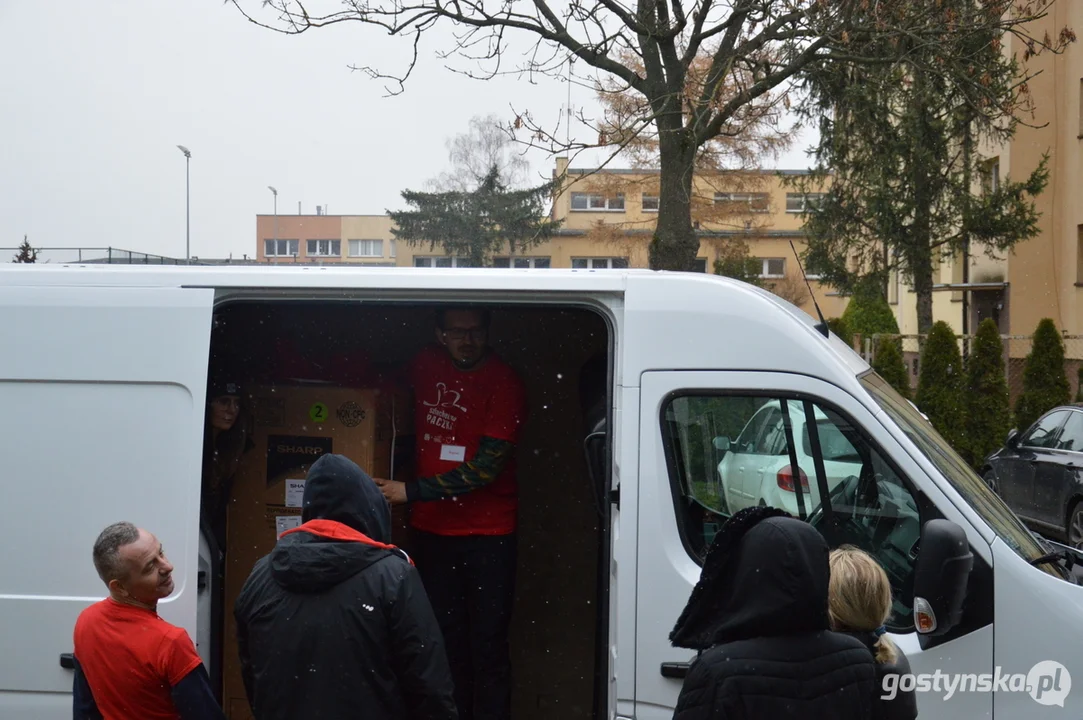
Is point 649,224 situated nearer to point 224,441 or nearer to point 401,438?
point 401,438

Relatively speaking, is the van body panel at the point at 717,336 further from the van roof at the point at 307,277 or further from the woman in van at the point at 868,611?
the woman in van at the point at 868,611

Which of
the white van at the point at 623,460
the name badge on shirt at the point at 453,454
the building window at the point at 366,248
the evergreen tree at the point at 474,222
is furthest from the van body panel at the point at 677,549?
the building window at the point at 366,248

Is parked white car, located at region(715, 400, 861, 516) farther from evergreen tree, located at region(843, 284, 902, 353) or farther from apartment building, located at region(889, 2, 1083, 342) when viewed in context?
evergreen tree, located at region(843, 284, 902, 353)

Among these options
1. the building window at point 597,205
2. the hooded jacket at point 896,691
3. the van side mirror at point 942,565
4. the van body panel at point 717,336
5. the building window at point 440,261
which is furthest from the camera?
the building window at point 597,205

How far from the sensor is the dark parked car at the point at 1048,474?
32.2 ft

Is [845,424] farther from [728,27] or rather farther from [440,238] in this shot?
[440,238]

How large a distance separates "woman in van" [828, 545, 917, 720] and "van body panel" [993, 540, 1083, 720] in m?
Result: 0.57

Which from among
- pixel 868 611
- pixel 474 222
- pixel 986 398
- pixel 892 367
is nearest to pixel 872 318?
pixel 892 367

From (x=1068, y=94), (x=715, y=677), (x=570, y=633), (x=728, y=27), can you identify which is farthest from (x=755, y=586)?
(x=1068, y=94)

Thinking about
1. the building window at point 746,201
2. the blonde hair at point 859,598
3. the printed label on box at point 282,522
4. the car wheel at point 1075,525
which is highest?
the building window at point 746,201

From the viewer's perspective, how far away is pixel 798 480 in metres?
3.21

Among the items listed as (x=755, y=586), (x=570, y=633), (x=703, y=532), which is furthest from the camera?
(x=570, y=633)

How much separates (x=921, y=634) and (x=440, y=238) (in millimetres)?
13047

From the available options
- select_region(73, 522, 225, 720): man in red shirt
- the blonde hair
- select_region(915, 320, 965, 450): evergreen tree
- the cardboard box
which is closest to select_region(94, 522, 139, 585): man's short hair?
select_region(73, 522, 225, 720): man in red shirt
